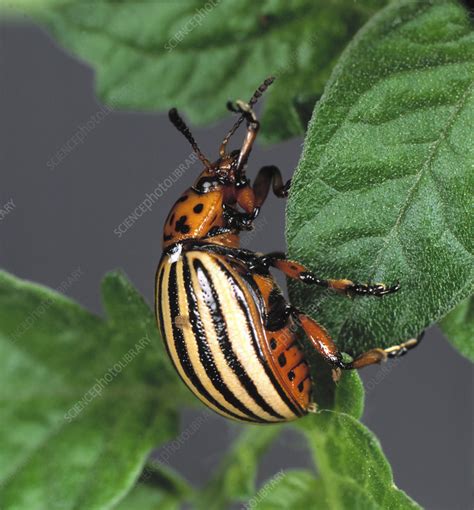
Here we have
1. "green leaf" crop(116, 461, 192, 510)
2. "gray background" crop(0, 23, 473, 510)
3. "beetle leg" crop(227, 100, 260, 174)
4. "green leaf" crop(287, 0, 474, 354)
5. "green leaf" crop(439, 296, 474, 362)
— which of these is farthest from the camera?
"gray background" crop(0, 23, 473, 510)

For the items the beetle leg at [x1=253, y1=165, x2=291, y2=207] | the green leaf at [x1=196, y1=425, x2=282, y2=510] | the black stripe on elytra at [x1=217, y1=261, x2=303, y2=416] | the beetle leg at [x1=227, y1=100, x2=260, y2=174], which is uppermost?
the beetle leg at [x1=227, y1=100, x2=260, y2=174]

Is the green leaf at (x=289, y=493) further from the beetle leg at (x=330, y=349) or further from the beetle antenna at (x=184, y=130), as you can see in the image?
the beetle antenna at (x=184, y=130)

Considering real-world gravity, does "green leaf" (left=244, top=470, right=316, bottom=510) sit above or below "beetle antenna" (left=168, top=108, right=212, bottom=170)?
below

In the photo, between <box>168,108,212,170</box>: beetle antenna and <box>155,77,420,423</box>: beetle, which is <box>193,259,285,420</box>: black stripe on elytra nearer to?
<box>155,77,420,423</box>: beetle

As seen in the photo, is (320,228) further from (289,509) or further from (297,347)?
(289,509)

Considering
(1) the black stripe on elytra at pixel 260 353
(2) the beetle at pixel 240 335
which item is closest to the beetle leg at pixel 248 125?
(2) the beetle at pixel 240 335

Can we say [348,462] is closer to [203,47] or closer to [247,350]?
[247,350]

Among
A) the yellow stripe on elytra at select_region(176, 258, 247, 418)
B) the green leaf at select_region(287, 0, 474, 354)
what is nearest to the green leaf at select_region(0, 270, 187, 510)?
the yellow stripe on elytra at select_region(176, 258, 247, 418)
